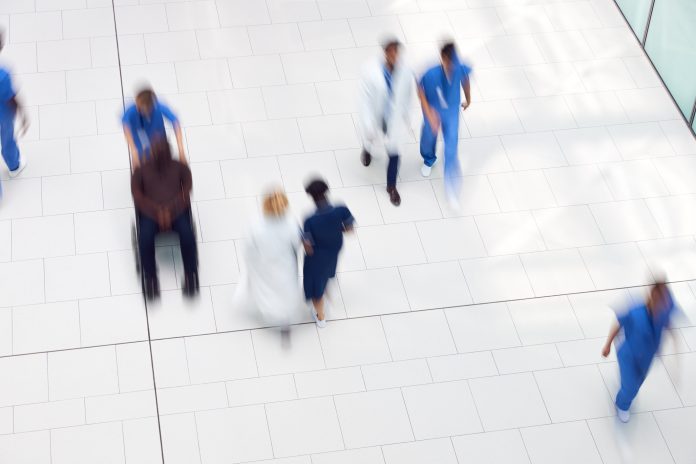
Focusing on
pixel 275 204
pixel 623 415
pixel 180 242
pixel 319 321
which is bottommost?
pixel 623 415

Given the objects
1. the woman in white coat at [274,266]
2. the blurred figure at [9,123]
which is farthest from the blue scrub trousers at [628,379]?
the blurred figure at [9,123]

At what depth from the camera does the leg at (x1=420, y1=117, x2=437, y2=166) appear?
8.12 m

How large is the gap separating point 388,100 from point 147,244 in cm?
211

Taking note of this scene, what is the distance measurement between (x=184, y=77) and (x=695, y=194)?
4.54m

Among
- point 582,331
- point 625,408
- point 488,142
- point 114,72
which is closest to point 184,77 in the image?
point 114,72

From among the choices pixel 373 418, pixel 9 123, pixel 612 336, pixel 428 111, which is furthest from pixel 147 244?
pixel 612 336

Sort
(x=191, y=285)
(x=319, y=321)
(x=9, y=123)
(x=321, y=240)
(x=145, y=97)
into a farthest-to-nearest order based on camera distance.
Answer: (x=9, y=123)
(x=191, y=285)
(x=319, y=321)
(x=145, y=97)
(x=321, y=240)

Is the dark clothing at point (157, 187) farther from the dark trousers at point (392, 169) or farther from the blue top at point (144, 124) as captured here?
the dark trousers at point (392, 169)

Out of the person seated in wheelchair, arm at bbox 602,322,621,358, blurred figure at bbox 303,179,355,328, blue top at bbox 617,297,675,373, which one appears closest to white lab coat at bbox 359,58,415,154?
blurred figure at bbox 303,179,355,328

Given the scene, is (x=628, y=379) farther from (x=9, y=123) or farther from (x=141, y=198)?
(x=9, y=123)

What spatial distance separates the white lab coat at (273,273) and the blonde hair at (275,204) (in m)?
0.06

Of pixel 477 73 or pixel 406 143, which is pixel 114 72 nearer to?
pixel 406 143

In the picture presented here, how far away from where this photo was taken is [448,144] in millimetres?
8062

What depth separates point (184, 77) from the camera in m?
9.19
